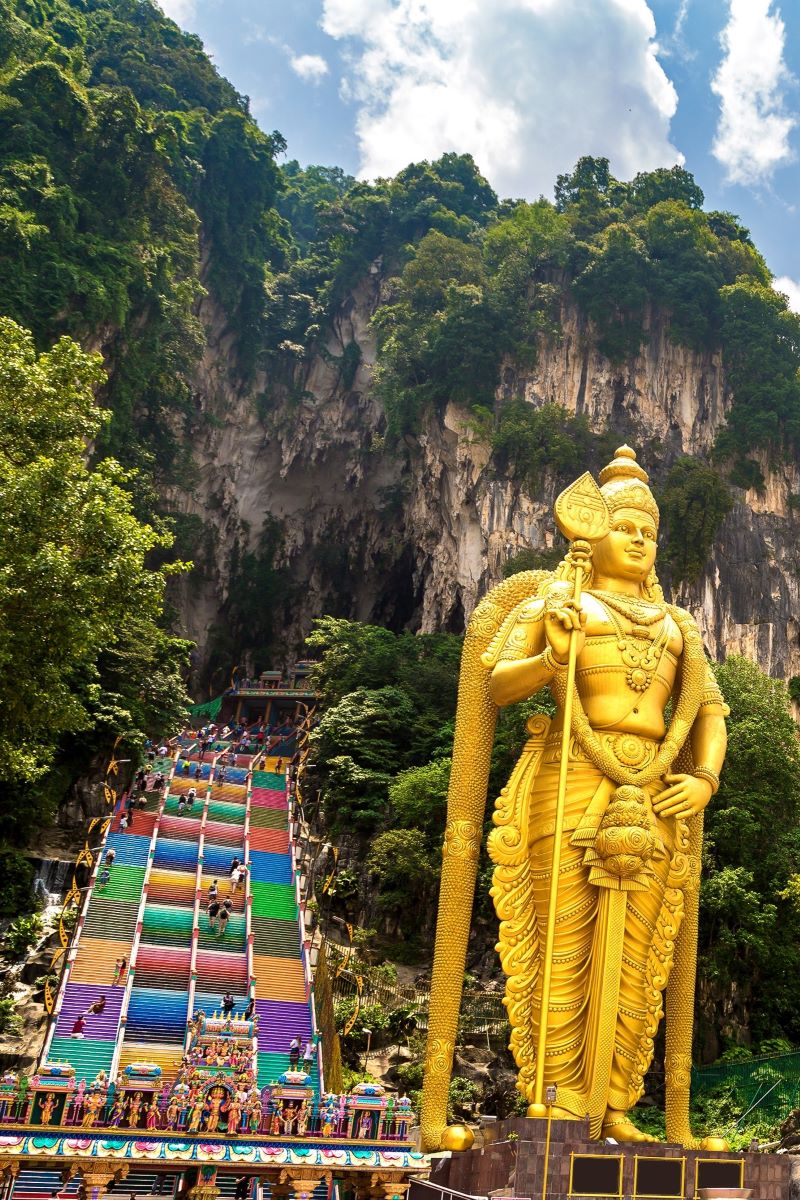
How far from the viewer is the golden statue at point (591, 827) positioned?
261 inches

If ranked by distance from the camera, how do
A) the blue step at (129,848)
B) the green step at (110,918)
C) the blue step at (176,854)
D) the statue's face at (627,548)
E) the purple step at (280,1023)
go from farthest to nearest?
the blue step at (176,854)
the blue step at (129,848)
the green step at (110,918)
the purple step at (280,1023)
the statue's face at (627,548)

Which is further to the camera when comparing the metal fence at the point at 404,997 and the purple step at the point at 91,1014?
the metal fence at the point at 404,997

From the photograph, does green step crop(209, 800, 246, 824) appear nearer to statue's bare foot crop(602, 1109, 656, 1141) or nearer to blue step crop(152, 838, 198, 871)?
blue step crop(152, 838, 198, 871)

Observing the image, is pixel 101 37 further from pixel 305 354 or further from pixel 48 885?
pixel 48 885

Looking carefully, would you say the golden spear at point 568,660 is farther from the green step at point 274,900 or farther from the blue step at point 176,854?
the blue step at point 176,854

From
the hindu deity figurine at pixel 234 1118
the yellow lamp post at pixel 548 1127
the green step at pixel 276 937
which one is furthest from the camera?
the green step at pixel 276 937

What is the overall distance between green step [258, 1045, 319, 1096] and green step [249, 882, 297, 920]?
3059 millimetres

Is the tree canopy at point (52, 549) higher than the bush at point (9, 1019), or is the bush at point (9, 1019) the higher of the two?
the tree canopy at point (52, 549)

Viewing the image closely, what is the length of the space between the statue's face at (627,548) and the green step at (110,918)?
7.65m

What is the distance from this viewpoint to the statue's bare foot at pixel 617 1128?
6.44 metres

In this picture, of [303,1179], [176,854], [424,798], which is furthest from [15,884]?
[303,1179]

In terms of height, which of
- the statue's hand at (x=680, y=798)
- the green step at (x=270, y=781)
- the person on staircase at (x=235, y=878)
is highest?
the green step at (x=270, y=781)

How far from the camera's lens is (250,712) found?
28.4 meters

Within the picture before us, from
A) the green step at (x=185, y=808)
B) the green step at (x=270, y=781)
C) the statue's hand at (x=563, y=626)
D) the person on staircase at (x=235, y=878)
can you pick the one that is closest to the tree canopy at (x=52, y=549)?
the person on staircase at (x=235, y=878)
